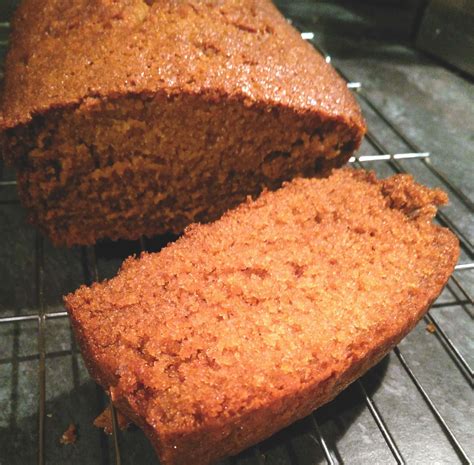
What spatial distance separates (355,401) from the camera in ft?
6.13

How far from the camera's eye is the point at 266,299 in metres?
1.63

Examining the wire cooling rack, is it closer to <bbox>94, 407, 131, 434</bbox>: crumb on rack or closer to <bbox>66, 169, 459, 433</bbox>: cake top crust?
<bbox>94, 407, 131, 434</bbox>: crumb on rack

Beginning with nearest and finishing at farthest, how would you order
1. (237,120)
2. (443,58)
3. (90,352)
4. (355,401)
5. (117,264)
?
1. (90,352)
2. (355,401)
3. (237,120)
4. (117,264)
5. (443,58)

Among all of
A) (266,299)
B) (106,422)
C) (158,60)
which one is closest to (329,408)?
(266,299)

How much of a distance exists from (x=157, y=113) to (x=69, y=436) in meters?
1.12

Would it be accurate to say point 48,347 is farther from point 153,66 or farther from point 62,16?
point 62,16

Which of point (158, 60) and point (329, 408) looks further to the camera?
point (158, 60)

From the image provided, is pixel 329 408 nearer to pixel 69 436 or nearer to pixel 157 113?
pixel 69 436

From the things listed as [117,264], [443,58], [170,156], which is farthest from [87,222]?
[443,58]

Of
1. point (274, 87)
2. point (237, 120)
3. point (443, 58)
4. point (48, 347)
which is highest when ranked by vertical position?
point (274, 87)

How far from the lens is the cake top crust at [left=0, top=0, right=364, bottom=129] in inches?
77.7

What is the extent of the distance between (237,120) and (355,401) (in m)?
1.07

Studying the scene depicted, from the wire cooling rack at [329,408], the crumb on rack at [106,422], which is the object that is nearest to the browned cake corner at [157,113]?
the wire cooling rack at [329,408]

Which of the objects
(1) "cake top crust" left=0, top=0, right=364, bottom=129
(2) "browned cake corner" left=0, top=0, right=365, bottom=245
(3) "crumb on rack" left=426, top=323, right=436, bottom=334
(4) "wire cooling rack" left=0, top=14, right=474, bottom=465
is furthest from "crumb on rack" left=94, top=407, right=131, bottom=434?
(3) "crumb on rack" left=426, top=323, right=436, bottom=334
